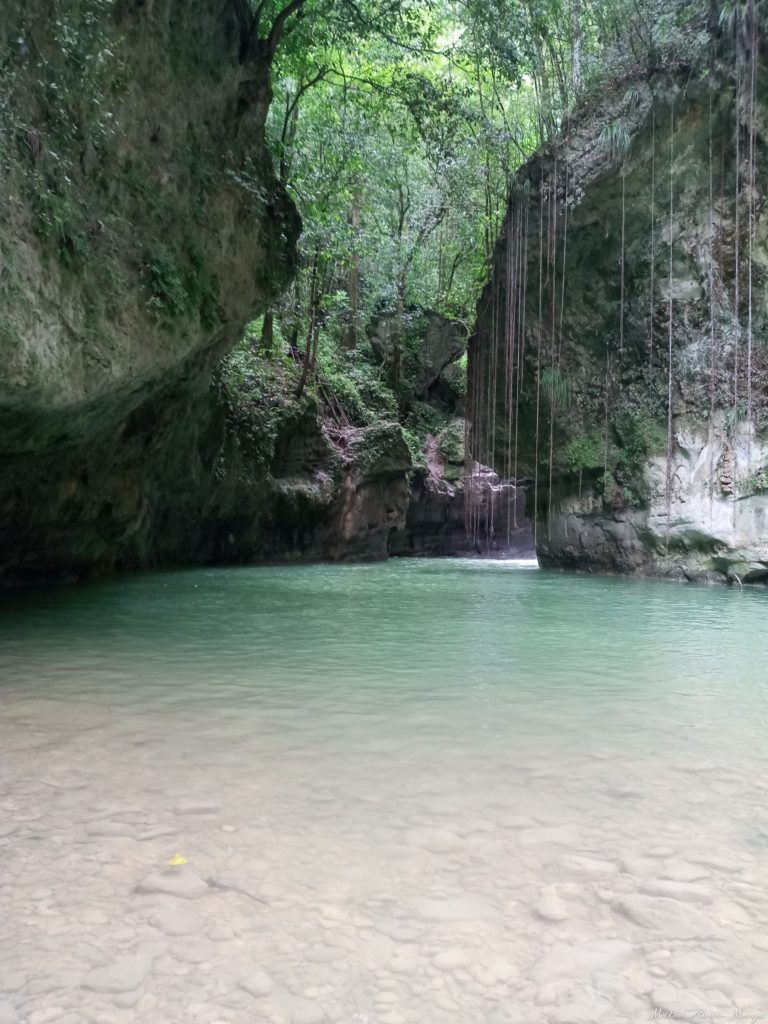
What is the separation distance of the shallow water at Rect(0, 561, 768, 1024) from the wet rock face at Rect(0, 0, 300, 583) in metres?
2.71

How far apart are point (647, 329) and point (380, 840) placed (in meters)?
14.9

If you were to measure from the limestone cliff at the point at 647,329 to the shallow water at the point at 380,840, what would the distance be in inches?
394

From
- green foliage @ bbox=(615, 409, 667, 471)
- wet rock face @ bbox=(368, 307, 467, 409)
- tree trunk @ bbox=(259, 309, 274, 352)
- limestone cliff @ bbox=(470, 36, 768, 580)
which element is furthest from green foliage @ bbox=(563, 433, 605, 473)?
wet rock face @ bbox=(368, 307, 467, 409)

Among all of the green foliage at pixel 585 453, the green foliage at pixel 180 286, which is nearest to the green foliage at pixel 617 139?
the green foliage at pixel 585 453

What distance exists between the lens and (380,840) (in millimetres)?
2506

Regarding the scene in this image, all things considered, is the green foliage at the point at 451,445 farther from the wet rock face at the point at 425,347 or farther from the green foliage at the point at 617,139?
the green foliage at the point at 617,139

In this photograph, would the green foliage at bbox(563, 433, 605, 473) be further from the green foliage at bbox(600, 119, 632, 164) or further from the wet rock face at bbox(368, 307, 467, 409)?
the wet rock face at bbox(368, 307, 467, 409)

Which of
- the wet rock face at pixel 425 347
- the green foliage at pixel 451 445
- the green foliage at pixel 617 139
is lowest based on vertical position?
the green foliage at pixel 451 445

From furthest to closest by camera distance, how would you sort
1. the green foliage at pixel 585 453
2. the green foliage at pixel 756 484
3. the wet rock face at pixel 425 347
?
the wet rock face at pixel 425 347 < the green foliage at pixel 585 453 < the green foliage at pixel 756 484

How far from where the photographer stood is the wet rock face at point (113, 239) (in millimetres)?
5562

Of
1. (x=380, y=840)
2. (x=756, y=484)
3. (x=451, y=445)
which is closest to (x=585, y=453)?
(x=756, y=484)

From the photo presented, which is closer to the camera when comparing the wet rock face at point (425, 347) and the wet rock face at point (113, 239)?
the wet rock face at point (113, 239)

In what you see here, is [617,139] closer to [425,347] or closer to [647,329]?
[647,329]

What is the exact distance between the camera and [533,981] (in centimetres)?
177
